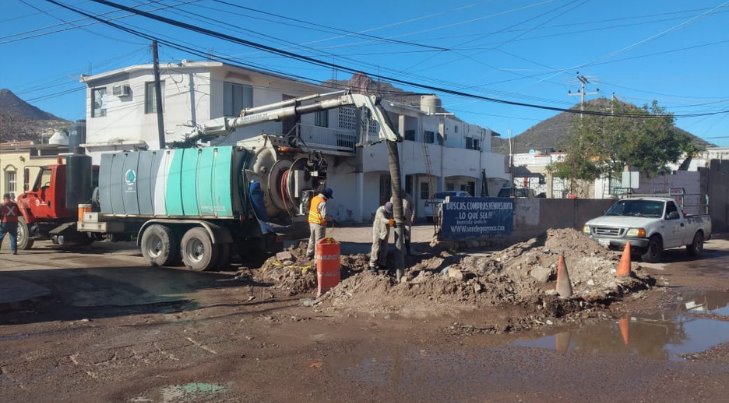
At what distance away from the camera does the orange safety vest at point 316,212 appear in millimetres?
12670

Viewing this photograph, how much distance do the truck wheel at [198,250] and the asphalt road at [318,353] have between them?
2.20 meters

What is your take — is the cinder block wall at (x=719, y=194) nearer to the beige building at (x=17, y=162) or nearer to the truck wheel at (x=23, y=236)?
the truck wheel at (x=23, y=236)

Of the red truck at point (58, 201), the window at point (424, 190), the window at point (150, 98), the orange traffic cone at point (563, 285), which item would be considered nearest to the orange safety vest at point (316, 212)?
the orange traffic cone at point (563, 285)

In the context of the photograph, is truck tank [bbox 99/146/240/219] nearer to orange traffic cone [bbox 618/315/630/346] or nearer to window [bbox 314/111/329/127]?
orange traffic cone [bbox 618/315/630/346]

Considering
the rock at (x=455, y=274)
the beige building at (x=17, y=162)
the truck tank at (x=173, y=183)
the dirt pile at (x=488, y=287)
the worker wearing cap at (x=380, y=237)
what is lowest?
the dirt pile at (x=488, y=287)

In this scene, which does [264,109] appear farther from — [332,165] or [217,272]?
[332,165]

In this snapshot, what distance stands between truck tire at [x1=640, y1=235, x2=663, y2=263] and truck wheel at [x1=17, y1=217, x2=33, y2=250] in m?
17.6

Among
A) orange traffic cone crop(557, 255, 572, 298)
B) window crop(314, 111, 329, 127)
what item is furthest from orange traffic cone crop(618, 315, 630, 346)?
window crop(314, 111, 329, 127)

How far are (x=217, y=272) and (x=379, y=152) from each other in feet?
60.6

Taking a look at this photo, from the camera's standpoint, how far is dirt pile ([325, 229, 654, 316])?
9188 mm

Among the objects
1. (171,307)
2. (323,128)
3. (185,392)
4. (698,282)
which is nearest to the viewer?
(185,392)

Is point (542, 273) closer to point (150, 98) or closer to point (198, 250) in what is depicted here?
point (198, 250)

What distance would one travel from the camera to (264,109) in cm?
1605

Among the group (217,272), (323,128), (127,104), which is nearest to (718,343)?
(217,272)
